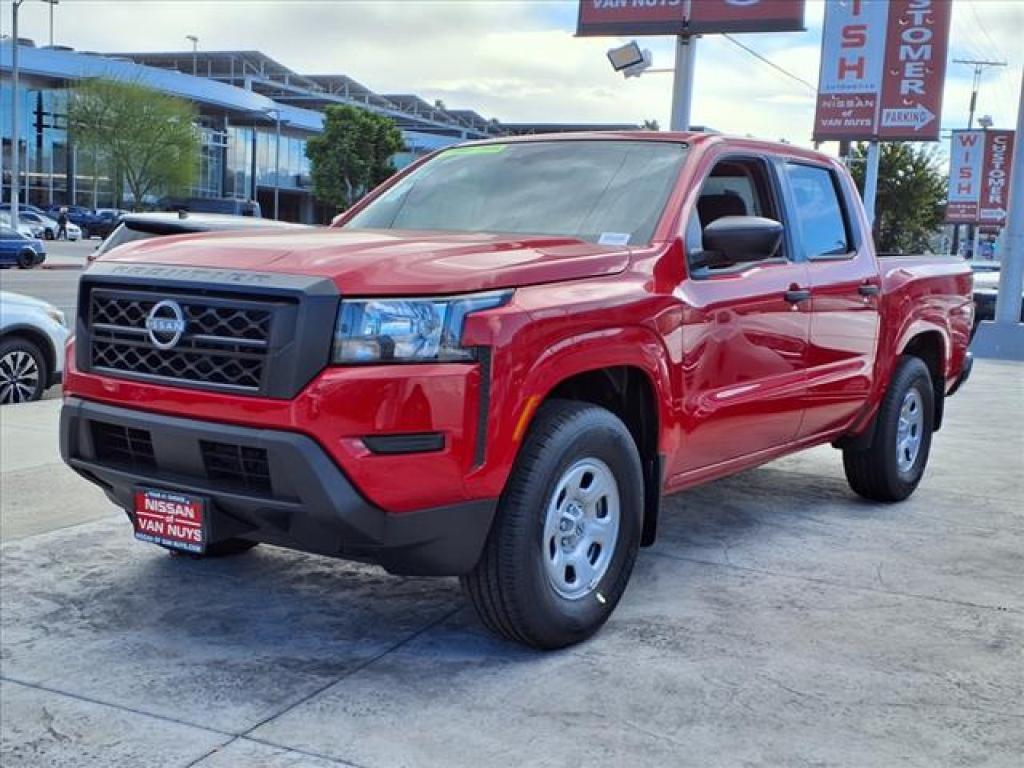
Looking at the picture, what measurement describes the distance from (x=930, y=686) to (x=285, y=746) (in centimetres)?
212

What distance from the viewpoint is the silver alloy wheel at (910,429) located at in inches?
257

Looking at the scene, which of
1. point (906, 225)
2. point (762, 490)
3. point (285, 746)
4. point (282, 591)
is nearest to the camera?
point (285, 746)

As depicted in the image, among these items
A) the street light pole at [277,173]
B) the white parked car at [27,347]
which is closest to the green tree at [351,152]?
the street light pole at [277,173]

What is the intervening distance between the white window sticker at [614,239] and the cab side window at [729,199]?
290 mm

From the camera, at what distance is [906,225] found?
45.4 m

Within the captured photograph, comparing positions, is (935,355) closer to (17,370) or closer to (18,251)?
(17,370)

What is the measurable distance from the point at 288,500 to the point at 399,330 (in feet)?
2.02

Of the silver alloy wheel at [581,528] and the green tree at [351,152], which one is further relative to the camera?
the green tree at [351,152]

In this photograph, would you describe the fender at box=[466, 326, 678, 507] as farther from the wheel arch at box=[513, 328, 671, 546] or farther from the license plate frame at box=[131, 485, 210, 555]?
the license plate frame at box=[131, 485, 210, 555]

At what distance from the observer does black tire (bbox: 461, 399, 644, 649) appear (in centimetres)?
367

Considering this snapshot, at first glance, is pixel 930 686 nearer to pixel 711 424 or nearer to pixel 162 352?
pixel 711 424

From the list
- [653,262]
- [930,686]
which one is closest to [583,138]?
[653,262]

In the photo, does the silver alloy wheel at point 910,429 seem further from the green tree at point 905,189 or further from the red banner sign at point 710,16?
the green tree at point 905,189

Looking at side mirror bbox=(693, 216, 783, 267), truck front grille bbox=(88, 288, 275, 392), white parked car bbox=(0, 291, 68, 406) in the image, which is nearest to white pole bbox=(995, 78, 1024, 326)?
white parked car bbox=(0, 291, 68, 406)
